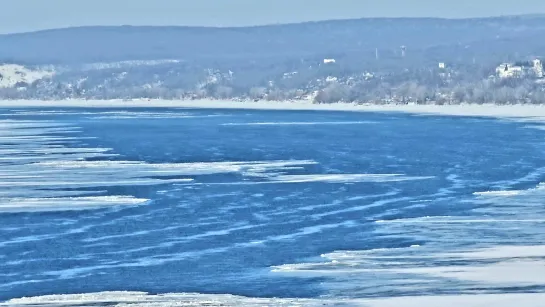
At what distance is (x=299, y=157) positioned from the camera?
99.5 feet

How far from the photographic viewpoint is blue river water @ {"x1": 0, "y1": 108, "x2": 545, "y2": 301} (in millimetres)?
12961

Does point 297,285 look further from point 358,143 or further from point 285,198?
point 358,143

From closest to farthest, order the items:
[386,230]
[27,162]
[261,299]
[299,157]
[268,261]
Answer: [261,299] → [268,261] → [386,230] → [27,162] → [299,157]

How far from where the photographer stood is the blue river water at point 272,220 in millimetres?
12961

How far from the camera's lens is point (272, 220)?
17672mm

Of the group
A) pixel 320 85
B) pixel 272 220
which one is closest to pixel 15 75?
pixel 320 85

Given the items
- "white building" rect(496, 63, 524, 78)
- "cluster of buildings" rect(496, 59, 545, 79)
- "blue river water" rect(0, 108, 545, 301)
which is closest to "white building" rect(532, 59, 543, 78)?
"cluster of buildings" rect(496, 59, 545, 79)

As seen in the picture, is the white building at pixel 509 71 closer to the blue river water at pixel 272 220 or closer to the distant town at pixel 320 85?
the distant town at pixel 320 85

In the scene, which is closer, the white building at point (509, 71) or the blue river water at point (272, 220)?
the blue river water at point (272, 220)

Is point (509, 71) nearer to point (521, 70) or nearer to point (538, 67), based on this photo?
point (521, 70)

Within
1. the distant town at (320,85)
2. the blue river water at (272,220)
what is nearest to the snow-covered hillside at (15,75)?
the distant town at (320,85)

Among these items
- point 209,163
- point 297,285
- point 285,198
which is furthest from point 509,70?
point 297,285

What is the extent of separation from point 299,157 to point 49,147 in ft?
21.6

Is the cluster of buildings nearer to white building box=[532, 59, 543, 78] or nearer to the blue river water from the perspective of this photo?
white building box=[532, 59, 543, 78]
